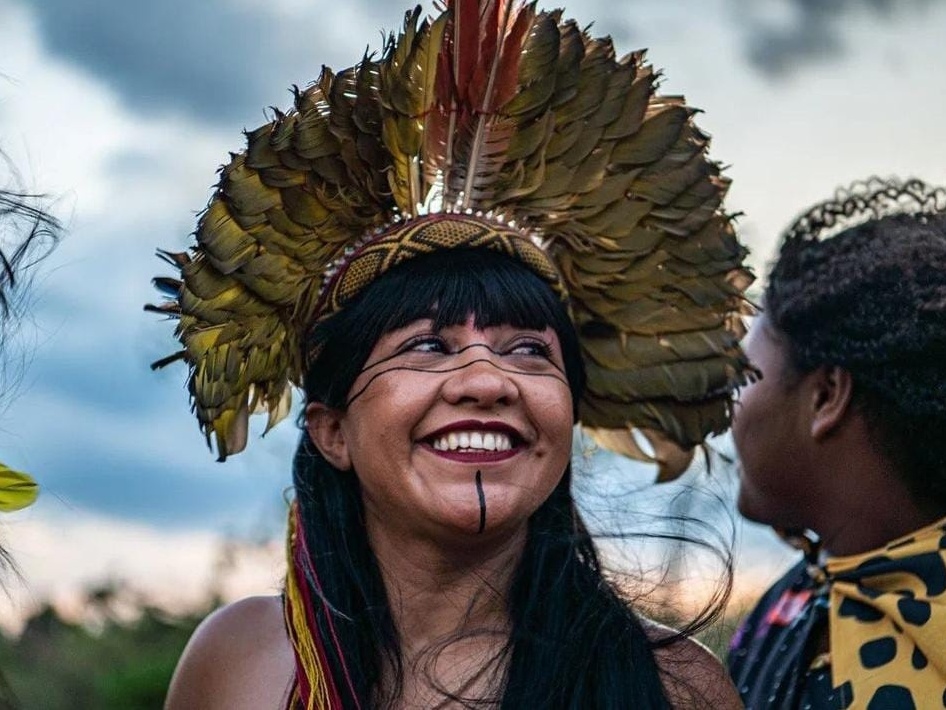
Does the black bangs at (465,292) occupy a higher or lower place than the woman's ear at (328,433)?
higher

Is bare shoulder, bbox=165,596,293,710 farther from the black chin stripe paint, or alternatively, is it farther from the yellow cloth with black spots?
the yellow cloth with black spots

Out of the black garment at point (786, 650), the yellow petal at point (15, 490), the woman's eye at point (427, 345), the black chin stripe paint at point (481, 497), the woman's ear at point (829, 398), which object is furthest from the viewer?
the woman's ear at point (829, 398)

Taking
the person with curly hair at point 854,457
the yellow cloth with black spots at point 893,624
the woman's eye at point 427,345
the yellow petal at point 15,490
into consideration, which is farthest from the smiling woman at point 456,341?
the yellow petal at point 15,490

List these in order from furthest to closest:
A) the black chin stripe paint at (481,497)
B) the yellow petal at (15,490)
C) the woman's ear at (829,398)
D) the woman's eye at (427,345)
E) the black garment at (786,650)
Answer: the woman's ear at (829,398) < the black garment at (786,650) < the woman's eye at (427,345) < the black chin stripe paint at (481,497) < the yellow petal at (15,490)

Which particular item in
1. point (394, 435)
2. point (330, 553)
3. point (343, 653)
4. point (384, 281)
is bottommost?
point (343, 653)

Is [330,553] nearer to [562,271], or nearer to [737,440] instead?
[562,271]

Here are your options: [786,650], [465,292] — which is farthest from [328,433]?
[786,650]

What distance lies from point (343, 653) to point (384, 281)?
883 mm

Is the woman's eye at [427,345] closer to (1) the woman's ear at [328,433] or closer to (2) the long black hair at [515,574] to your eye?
(2) the long black hair at [515,574]

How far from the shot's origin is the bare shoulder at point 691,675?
3.06 m

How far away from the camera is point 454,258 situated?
3248 millimetres

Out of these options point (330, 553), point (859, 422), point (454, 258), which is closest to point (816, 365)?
point (859, 422)

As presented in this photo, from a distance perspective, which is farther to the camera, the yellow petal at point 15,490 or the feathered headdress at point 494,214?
the feathered headdress at point 494,214

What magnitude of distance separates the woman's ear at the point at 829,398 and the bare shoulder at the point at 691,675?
67 centimetres
